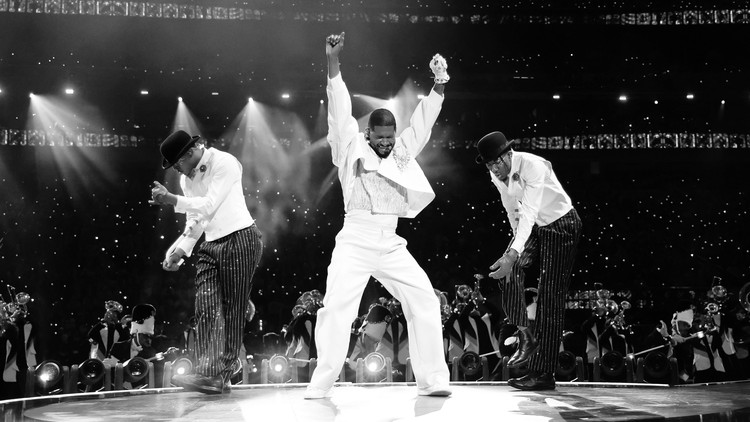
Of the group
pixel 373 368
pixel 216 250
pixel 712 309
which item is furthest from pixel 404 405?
pixel 712 309

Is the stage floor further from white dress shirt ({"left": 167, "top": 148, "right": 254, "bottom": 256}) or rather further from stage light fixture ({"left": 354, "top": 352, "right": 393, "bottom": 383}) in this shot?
stage light fixture ({"left": 354, "top": 352, "right": 393, "bottom": 383})

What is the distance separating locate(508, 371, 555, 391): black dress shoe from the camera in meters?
5.21

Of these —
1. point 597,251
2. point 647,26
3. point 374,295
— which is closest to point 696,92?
point 647,26

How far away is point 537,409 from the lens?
4078 mm

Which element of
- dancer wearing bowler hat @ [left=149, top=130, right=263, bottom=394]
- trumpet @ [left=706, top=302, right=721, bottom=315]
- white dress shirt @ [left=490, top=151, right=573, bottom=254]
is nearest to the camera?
white dress shirt @ [left=490, top=151, right=573, bottom=254]

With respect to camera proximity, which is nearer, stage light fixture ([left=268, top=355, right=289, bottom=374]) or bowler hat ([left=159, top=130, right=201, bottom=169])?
bowler hat ([left=159, top=130, right=201, bottom=169])

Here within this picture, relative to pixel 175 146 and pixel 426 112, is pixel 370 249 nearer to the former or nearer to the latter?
pixel 426 112

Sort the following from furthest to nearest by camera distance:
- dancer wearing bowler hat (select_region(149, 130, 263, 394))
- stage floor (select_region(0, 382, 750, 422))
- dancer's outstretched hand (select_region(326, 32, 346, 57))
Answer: dancer wearing bowler hat (select_region(149, 130, 263, 394)) < dancer's outstretched hand (select_region(326, 32, 346, 57)) < stage floor (select_region(0, 382, 750, 422))

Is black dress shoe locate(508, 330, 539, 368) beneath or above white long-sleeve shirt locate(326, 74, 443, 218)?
beneath

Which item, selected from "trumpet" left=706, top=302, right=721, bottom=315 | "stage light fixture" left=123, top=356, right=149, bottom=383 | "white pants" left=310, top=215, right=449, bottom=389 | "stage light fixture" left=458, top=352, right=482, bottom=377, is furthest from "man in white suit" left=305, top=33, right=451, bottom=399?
"trumpet" left=706, top=302, right=721, bottom=315

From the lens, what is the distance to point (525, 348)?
530 cm

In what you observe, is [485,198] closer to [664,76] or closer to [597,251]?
[597,251]

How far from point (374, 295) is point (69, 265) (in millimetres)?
5840

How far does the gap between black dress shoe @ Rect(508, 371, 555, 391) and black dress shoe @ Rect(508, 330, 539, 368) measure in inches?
4.0
